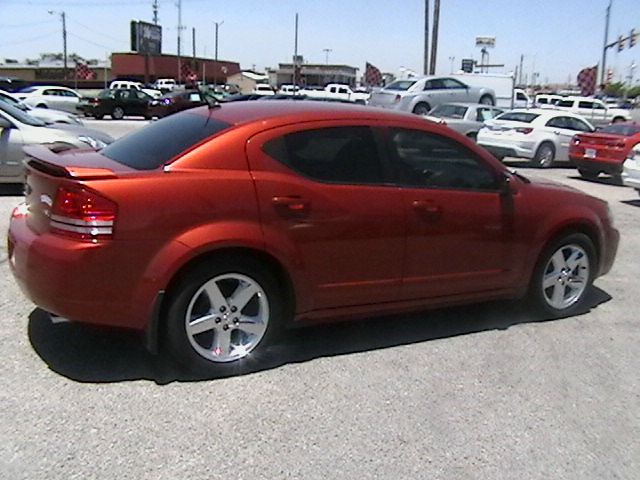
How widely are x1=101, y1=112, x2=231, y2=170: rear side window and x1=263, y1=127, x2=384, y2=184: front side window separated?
405mm

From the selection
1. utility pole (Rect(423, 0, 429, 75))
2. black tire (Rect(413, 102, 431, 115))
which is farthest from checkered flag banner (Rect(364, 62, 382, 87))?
black tire (Rect(413, 102, 431, 115))

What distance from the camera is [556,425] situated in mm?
3287

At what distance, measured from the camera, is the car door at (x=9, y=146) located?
28.6 feet

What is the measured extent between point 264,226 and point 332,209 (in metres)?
0.46

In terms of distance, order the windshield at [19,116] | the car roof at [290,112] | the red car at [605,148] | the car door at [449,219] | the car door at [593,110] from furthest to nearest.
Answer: the car door at [593,110] → the red car at [605,148] → the windshield at [19,116] → the car door at [449,219] → the car roof at [290,112]

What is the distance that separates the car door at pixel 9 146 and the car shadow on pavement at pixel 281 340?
519cm

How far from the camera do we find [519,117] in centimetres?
1602

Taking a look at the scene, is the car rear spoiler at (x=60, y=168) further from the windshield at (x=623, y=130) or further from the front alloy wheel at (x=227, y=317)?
the windshield at (x=623, y=130)

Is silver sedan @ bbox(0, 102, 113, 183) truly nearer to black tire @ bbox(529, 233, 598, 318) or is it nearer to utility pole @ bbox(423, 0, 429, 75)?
black tire @ bbox(529, 233, 598, 318)

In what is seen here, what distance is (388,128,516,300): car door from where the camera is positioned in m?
4.11

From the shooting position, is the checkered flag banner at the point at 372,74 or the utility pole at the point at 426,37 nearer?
the utility pole at the point at 426,37

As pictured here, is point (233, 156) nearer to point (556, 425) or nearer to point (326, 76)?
point (556, 425)

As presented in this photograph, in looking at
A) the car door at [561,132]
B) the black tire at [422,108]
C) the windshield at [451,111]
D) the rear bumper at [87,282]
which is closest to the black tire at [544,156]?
the car door at [561,132]

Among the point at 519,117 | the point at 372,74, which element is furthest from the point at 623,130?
the point at 372,74
